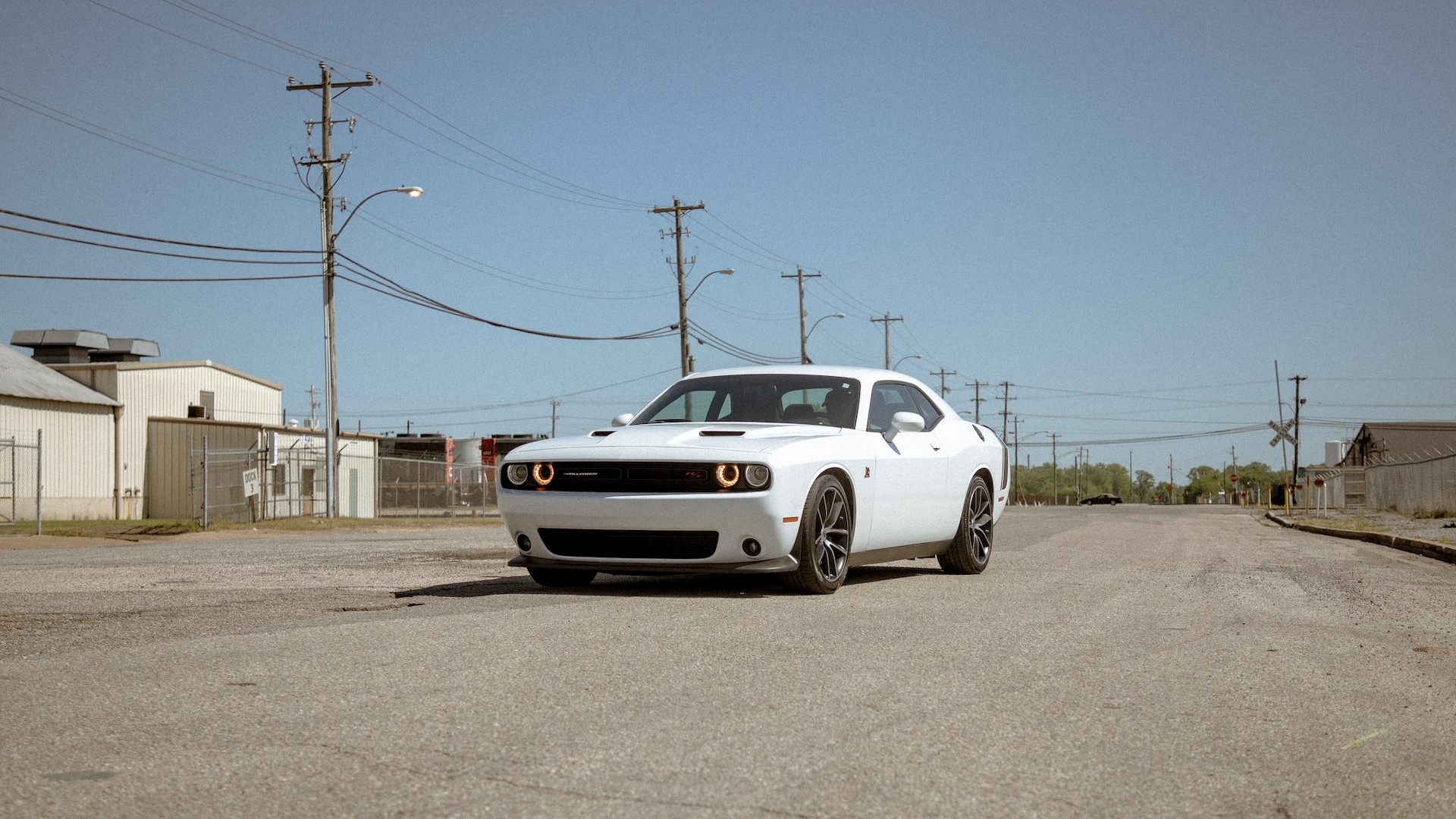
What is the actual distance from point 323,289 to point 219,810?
30114 millimetres

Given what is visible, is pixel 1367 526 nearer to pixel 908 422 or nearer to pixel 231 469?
pixel 908 422

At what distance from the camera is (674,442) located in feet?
26.3

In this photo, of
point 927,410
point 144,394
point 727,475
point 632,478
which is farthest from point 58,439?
point 727,475

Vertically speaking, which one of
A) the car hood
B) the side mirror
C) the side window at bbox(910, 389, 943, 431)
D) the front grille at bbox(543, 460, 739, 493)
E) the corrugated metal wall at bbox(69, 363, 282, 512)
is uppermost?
the corrugated metal wall at bbox(69, 363, 282, 512)

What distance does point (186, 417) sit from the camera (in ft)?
136

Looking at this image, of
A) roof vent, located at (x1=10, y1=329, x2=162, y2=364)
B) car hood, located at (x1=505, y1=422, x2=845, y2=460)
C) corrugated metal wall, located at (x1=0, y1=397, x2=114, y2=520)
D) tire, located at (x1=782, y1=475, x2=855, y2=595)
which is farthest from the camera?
roof vent, located at (x1=10, y1=329, x2=162, y2=364)

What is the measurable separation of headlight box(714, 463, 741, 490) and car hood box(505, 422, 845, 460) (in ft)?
0.26

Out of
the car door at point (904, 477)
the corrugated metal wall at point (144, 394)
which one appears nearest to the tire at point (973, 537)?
the car door at point (904, 477)

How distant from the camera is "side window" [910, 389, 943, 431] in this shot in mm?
10156

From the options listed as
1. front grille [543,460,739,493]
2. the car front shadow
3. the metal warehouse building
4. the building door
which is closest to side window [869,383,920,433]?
the car front shadow

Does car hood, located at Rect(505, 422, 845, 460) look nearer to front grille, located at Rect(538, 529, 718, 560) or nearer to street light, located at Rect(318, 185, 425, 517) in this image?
front grille, located at Rect(538, 529, 718, 560)

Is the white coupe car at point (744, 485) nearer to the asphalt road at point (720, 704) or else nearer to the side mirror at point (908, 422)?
the side mirror at point (908, 422)

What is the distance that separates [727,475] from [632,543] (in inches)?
29.1

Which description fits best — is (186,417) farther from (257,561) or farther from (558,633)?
(558,633)
